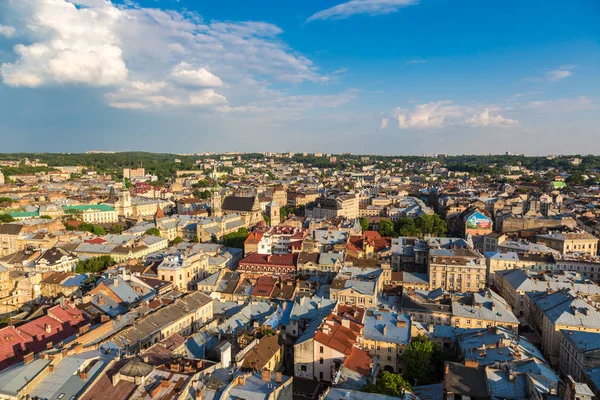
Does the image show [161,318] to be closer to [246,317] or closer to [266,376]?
[246,317]

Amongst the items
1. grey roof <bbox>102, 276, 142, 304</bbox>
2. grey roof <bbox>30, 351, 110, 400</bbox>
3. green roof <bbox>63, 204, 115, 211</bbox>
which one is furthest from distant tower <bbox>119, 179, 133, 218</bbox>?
grey roof <bbox>30, 351, 110, 400</bbox>

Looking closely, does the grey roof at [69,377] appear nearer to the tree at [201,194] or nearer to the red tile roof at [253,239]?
the red tile roof at [253,239]

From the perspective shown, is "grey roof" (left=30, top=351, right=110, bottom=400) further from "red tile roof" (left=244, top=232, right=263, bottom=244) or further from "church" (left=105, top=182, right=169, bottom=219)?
"church" (left=105, top=182, right=169, bottom=219)

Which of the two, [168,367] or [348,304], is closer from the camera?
[168,367]

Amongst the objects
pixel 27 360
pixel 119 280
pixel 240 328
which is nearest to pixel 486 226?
pixel 240 328

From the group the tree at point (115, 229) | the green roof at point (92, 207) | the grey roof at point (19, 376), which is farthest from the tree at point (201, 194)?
the grey roof at point (19, 376)

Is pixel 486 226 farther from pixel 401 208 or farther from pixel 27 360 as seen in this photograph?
pixel 27 360
